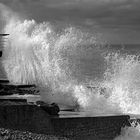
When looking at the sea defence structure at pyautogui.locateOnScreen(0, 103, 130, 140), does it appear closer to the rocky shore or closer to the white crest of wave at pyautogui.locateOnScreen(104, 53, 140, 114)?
the rocky shore

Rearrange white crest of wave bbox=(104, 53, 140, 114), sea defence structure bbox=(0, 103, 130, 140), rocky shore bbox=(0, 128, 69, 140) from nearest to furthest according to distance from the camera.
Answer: rocky shore bbox=(0, 128, 69, 140) → sea defence structure bbox=(0, 103, 130, 140) → white crest of wave bbox=(104, 53, 140, 114)

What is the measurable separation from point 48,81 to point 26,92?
15.9 ft

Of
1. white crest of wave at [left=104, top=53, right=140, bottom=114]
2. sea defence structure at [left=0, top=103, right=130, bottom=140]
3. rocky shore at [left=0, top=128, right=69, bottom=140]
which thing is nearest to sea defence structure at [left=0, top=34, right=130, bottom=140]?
sea defence structure at [left=0, top=103, right=130, bottom=140]

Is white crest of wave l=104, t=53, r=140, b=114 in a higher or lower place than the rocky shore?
higher

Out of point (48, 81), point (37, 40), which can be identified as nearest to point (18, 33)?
point (37, 40)

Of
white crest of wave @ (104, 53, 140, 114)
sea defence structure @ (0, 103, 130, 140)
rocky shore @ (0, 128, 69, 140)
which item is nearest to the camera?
rocky shore @ (0, 128, 69, 140)

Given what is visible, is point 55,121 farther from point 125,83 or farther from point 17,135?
point 125,83

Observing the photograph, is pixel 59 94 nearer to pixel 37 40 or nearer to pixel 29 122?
pixel 37 40

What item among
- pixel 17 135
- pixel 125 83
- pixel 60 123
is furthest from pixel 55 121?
pixel 125 83

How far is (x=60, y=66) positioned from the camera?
22875mm

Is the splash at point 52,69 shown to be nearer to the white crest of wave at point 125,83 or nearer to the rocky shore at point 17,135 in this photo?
the white crest of wave at point 125,83

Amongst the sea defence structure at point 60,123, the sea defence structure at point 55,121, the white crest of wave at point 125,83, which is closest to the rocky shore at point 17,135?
the sea defence structure at point 55,121

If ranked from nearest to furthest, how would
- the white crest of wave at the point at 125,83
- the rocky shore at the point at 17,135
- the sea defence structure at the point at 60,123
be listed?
the rocky shore at the point at 17,135 → the sea defence structure at the point at 60,123 → the white crest of wave at the point at 125,83

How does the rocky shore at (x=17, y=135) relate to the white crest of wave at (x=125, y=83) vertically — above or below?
below
